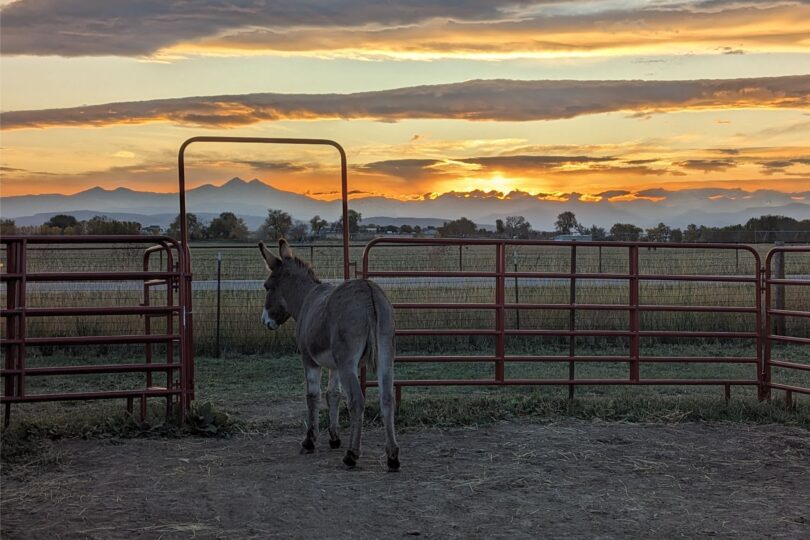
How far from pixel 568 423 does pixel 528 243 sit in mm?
1932

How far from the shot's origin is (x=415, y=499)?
581cm

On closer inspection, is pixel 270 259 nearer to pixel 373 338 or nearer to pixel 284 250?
pixel 284 250

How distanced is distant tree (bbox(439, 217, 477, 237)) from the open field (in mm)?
28929

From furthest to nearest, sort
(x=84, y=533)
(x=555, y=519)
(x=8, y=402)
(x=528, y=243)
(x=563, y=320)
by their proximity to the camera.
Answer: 1. (x=563, y=320)
2. (x=528, y=243)
3. (x=8, y=402)
4. (x=555, y=519)
5. (x=84, y=533)

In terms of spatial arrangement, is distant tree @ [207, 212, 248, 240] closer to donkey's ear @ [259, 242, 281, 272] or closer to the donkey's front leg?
donkey's ear @ [259, 242, 281, 272]

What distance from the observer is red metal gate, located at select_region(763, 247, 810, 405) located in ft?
29.1

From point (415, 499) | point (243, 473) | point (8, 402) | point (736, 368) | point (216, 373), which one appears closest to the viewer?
point (415, 499)

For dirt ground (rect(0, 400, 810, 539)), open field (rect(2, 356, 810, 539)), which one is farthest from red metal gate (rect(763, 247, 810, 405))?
dirt ground (rect(0, 400, 810, 539))

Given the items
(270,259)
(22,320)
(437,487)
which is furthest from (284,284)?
(437,487)

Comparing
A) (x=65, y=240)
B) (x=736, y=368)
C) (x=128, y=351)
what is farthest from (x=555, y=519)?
(x=128, y=351)

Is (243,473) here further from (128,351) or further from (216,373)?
(128,351)

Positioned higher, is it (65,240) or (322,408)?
(65,240)

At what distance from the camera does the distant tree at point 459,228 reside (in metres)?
38.4

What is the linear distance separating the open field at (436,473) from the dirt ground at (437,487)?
20 mm
